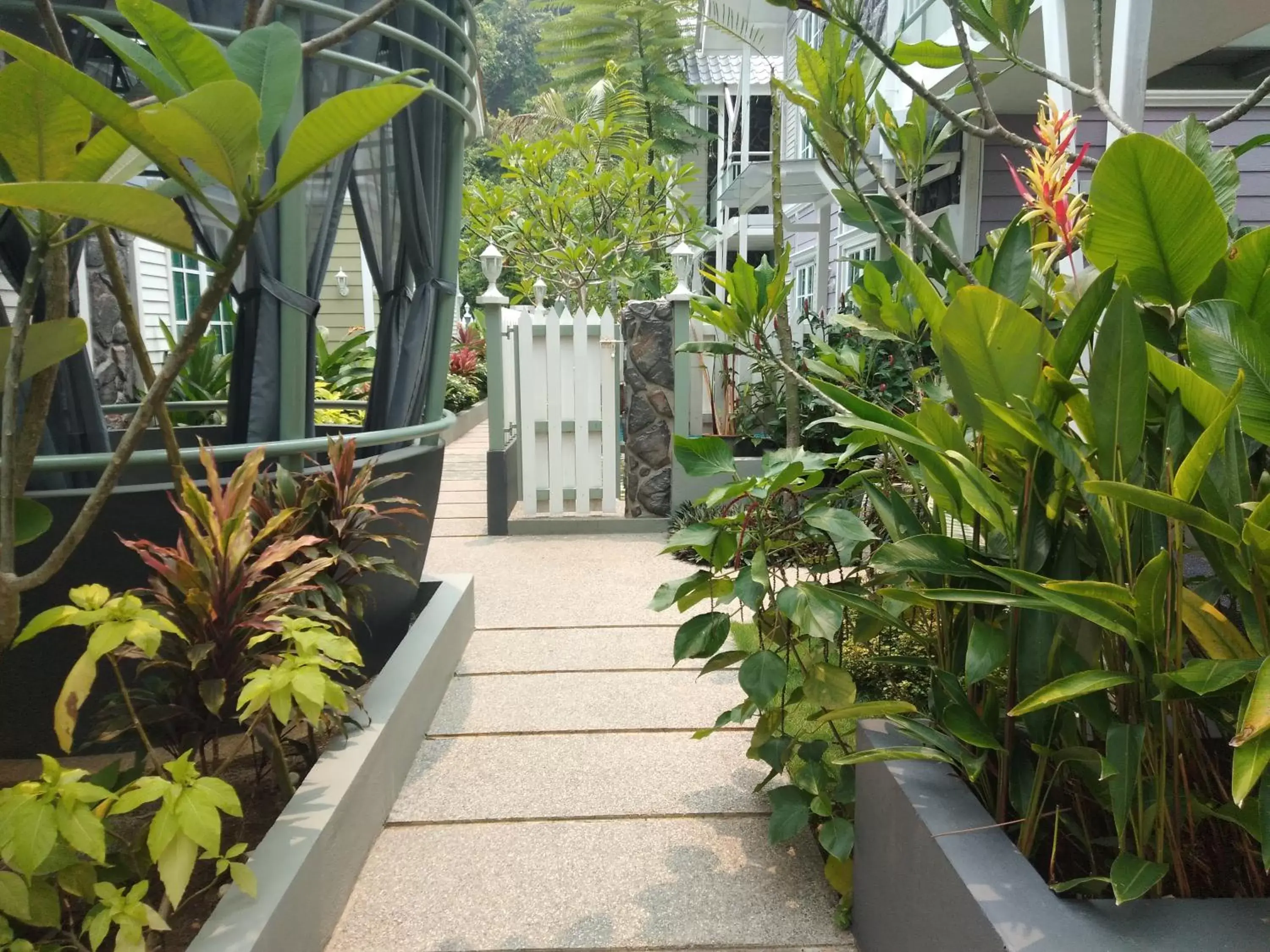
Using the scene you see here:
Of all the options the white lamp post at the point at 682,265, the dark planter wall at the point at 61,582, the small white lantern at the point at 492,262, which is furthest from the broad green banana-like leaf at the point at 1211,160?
the small white lantern at the point at 492,262

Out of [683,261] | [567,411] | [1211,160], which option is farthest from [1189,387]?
[683,261]

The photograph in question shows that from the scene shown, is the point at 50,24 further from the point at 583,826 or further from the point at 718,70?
the point at 718,70

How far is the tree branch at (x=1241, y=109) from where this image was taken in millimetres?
1365

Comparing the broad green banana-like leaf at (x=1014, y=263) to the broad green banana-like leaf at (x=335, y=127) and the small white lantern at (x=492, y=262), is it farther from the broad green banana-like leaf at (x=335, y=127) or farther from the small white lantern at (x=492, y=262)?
the small white lantern at (x=492, y=262)

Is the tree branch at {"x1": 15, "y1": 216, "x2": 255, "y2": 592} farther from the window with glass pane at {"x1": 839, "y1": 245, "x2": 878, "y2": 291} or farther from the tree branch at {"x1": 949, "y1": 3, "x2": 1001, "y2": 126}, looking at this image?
the window with glass pane at {"x1": 839, "y1": 245, "x2": 878, "y2": 291}

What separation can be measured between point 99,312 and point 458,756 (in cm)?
674

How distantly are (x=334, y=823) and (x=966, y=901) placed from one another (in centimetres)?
123

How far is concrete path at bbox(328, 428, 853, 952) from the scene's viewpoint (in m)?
1.78

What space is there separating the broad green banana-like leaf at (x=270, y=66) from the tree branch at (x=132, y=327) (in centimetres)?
36

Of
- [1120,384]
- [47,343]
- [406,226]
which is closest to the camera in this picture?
[1120,384]

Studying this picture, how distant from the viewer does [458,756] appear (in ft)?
8.28

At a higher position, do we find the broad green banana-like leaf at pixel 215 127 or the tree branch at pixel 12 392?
the broad green banana-like leaf at pixel 215 127

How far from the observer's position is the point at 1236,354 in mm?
1119

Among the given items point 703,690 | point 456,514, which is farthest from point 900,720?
point 456,514
